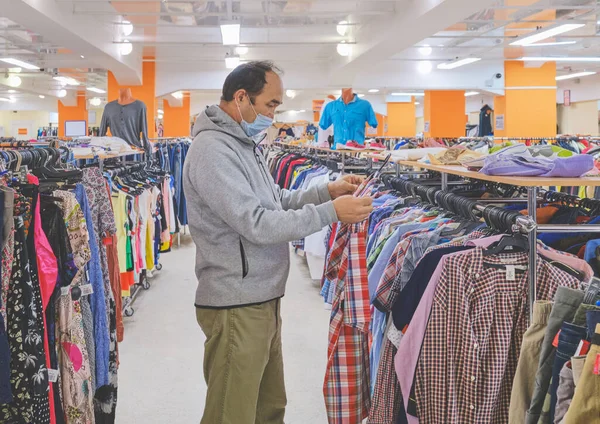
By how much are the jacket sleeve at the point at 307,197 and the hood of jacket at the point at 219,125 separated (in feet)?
1.42

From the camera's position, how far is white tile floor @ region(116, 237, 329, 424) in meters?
3.69

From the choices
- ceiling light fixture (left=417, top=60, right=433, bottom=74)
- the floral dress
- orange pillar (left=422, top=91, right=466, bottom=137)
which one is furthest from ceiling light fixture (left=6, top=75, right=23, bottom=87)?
the floral dress

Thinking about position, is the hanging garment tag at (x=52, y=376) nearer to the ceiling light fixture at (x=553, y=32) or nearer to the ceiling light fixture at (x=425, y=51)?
the ceiling light fixture at (x=553, y=32)

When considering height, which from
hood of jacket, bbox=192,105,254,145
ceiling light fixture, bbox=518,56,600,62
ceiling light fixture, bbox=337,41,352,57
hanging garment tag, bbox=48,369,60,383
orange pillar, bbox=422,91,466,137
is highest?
ceiling light fixture, bbox=518,56,600,62

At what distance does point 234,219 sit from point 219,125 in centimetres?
41

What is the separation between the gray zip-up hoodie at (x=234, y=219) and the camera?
212cm

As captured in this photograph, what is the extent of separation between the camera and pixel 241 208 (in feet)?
6.89

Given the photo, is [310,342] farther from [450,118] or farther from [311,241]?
[450,118]

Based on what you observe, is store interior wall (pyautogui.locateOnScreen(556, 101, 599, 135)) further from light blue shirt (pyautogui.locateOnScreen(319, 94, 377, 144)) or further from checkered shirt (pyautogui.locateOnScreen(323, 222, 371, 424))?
checkered shirt (pyautogui.locateOnScreen(323, 222, 371, 424))

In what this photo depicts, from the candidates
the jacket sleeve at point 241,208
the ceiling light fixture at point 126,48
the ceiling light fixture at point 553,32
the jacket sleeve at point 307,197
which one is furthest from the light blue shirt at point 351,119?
the jacket sleeve at point 241,208

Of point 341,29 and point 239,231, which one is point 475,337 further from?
point 341,29

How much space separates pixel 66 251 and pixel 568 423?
75.7 inches

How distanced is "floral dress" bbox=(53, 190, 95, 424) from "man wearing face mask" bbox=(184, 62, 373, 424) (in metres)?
0.55

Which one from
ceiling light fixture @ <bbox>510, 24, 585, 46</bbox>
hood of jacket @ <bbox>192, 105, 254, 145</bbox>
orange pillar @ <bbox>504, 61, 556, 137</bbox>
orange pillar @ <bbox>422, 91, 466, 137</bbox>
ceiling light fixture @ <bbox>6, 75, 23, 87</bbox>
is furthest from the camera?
ceiling light fixture @ <bbox>6, 75, 23, 87</bbox>
